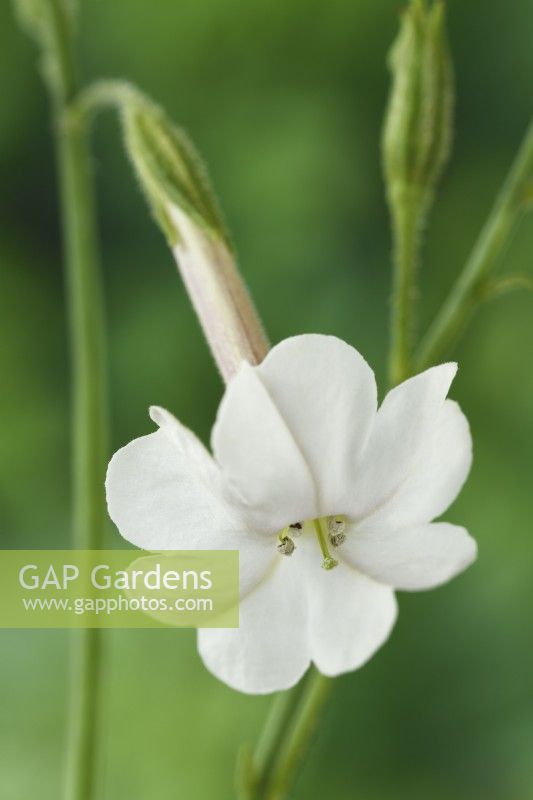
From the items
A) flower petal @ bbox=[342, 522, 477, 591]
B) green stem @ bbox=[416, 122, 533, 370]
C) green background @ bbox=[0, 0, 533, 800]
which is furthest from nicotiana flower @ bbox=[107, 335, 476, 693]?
green background @ bbox=[0, 0, 533, 800]

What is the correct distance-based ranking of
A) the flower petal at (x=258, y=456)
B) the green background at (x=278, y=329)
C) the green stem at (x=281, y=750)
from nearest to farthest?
the flower petal at (x=258, y=456) < the green stem at (x=281, y=750) < the green background at (x=278, y=329)

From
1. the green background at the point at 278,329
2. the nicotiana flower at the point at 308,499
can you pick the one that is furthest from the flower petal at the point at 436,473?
the green background at the point at 278,329

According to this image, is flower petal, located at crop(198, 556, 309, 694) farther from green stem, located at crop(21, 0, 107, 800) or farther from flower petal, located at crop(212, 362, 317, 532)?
green stem, located at crop(21, 0, 107, 800)

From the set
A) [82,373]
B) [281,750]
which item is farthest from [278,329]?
[281,750]

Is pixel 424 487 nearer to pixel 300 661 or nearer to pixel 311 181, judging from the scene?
pixel 300 661

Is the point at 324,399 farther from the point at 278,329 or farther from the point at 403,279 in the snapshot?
the point at 278,329

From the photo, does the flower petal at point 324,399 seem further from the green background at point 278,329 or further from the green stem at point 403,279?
the green background at point 278,329
